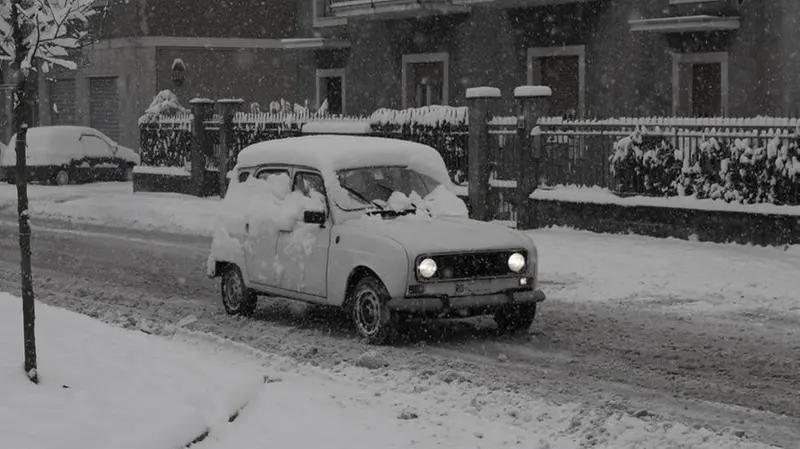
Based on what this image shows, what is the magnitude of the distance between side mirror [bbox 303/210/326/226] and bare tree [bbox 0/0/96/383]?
146 inches

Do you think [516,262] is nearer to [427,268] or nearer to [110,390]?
[427,268]

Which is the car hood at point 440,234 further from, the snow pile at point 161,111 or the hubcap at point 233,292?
the snow pile at point 161,111

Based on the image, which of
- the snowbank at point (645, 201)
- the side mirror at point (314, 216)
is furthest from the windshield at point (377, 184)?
the snowbank at point (645, 201)

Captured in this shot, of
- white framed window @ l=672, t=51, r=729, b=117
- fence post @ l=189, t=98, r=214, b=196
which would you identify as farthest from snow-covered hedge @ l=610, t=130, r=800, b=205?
fence post @ l=189, t=98, r=214, b=196

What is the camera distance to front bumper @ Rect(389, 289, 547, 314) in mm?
10391

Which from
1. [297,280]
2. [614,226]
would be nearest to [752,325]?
[297,280]

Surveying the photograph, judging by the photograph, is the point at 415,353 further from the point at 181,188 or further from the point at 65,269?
the point at 181,188

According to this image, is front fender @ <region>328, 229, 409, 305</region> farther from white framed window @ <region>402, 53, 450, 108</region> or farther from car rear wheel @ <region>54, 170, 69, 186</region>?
car rear wheel @ <region>54, 170, 69, 186</region>

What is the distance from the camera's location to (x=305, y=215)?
36.9ft

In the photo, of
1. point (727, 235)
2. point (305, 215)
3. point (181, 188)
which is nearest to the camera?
point (305, 215)

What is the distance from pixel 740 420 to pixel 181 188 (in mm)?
22655

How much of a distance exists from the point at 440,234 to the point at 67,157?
25516 millimetres

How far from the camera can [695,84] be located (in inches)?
966

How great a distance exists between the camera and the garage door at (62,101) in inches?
1694
